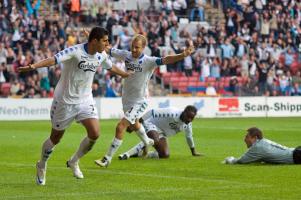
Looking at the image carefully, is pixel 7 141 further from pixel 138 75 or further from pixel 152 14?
pixel 152 14

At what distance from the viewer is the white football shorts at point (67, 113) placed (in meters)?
13.7

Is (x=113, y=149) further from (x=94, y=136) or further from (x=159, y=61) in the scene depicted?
(x=94, y=136)

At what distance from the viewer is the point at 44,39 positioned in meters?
40.0

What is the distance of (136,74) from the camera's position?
56.9ft

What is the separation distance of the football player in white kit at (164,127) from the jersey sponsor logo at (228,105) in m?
21.4

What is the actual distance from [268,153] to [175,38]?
93.7 feet

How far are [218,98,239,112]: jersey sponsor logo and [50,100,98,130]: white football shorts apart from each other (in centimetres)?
2723

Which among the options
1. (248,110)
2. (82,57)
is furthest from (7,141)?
(248,110)

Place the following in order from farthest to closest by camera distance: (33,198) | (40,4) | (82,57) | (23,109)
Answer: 1. (40,4)
2. (23,109)
3. (82,57)
4. (33,198)

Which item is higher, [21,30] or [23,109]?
[21,30]

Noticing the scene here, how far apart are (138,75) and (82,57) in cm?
369

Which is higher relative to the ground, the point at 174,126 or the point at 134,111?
the point at 134,111

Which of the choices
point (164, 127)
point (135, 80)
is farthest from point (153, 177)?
point (164, 127)

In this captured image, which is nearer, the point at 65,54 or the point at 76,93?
the point at 65,54
